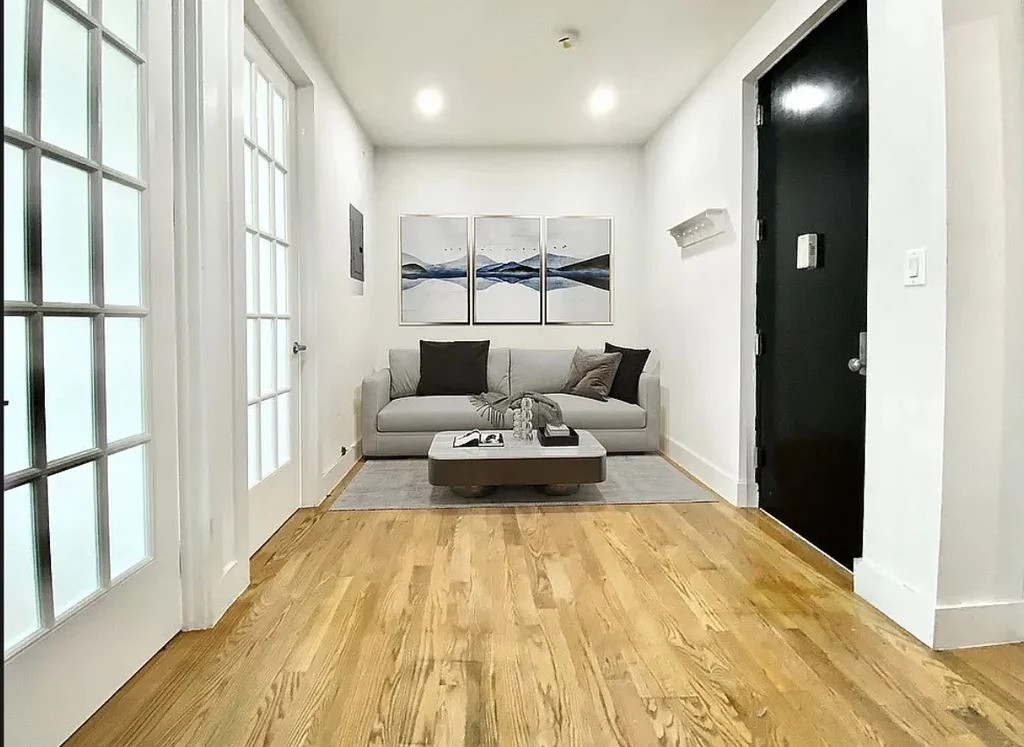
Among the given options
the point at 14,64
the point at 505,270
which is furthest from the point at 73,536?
the point at 505,270

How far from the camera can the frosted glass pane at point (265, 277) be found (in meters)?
3.29

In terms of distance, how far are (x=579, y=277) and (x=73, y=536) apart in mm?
5011

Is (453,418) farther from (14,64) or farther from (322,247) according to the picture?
(14,64)

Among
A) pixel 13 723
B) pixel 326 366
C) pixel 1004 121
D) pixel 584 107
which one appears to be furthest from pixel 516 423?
pixel 13 723

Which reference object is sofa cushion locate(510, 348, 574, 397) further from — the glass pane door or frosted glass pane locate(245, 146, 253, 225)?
the glass pane door

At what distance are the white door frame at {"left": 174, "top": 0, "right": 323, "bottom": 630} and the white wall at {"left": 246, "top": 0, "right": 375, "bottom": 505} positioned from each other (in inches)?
29.9

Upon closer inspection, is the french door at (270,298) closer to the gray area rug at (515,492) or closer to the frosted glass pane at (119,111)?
the gray area rug at (515,492)

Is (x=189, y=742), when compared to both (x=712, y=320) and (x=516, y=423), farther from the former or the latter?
(x=712, y=320)

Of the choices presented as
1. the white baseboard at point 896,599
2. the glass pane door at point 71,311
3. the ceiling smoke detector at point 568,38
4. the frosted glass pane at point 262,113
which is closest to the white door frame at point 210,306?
the glass pane door at point 71,311

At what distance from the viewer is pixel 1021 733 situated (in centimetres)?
172

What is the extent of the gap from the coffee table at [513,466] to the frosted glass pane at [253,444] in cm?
96

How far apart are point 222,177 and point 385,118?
119 inches

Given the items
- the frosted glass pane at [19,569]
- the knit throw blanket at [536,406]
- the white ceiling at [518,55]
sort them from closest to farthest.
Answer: the frosted glass pane at [19,569]
the white ceiling at [518,55]
the knit throw blanket at [536,406]

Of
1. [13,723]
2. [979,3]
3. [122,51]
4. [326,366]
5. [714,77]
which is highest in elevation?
[714,77]
